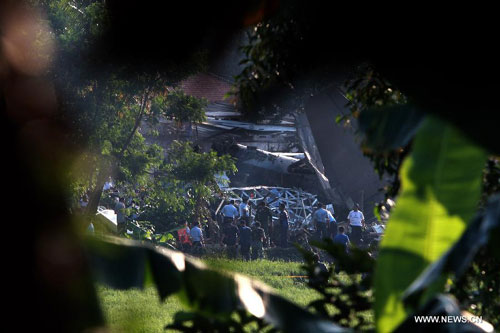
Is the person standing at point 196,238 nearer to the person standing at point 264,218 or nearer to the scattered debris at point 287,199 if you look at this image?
the person standing at point 264,218

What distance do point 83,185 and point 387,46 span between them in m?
11.2

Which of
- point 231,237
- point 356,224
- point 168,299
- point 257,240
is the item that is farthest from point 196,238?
point 168,299

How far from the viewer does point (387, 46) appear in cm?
161

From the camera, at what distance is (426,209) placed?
1.98 meters

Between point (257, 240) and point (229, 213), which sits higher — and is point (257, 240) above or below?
below

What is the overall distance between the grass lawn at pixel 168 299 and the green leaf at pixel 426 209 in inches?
153

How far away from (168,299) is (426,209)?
926 cm

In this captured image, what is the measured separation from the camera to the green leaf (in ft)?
6.19

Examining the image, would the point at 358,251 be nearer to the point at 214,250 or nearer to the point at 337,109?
the point at 337,109

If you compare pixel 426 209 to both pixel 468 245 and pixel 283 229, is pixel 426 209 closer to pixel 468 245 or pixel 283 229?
pixel 468 245

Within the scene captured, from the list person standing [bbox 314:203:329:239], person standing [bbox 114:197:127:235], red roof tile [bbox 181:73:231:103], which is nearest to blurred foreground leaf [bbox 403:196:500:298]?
person standing [bbox 114:197:127:235]

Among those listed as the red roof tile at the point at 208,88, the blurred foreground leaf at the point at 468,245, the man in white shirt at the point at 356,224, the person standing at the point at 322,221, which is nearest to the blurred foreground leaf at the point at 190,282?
the blurred foreground leaf at the point at 468,245

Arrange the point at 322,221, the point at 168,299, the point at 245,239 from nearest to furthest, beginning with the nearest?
the point at 168,299 → the point at 245,239 → the point at 322,221

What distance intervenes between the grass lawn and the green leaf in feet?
12.7
